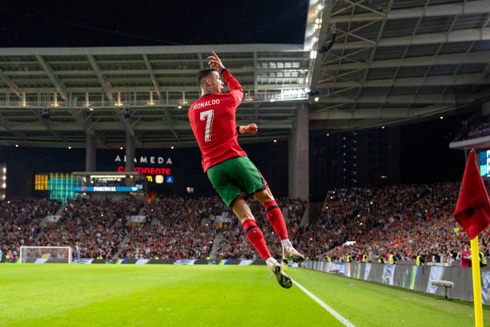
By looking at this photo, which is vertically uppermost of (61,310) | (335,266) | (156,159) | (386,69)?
(386,69)

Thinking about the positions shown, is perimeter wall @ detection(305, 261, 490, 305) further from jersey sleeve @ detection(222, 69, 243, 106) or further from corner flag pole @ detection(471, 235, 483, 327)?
jersey sleeve @ detection(222, 69, 243, 106)

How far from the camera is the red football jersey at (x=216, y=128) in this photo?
5.72 meters

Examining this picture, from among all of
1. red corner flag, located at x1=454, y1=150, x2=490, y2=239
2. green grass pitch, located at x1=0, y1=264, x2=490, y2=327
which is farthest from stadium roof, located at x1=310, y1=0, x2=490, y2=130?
red corner flag, located at x1=454, y1=150, x2=490, y2=239

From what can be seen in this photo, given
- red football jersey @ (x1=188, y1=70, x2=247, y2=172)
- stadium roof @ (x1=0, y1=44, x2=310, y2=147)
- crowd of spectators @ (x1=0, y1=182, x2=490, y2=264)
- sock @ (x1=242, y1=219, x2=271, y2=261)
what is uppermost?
stadium roof @ (x1=0, y1=44, x2=310, y2=147)

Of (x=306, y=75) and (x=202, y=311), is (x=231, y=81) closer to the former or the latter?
(x=202, y=311)

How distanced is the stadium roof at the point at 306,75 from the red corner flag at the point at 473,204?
29164 mm

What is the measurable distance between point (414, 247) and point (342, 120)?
2911 centimetres

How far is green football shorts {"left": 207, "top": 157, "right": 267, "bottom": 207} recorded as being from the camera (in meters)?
5.63

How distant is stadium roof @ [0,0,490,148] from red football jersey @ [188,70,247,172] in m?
28.2

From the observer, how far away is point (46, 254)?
1885 inches

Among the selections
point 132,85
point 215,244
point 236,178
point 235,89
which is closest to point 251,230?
point 236,178

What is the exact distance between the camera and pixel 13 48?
4506 centimetres

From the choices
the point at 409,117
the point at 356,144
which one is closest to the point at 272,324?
the point at 409,117

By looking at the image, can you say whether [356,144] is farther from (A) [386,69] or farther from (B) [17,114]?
(B) [17,114]
